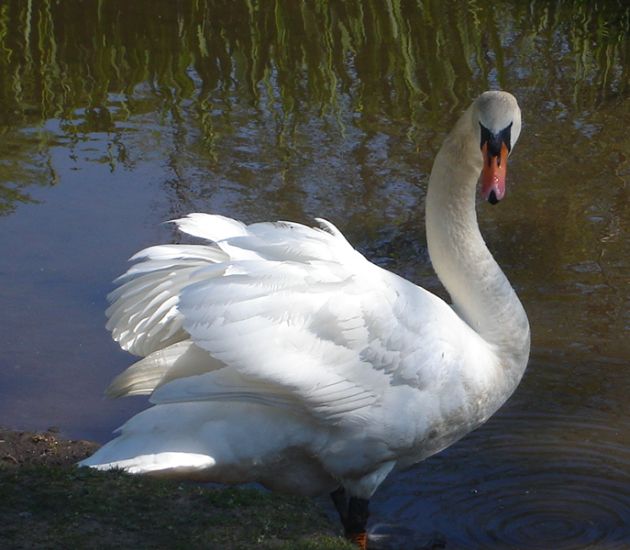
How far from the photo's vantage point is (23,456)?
4840 mm

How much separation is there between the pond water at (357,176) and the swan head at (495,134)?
1261 millimetres

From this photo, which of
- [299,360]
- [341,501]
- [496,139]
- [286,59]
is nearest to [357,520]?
[341,501]

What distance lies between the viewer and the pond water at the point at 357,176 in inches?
199

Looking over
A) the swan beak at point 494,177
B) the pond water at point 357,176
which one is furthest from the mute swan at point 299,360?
the pond water at point 357,176

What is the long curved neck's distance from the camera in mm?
4582

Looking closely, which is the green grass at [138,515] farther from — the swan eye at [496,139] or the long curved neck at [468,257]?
the swan eye at [496,139]

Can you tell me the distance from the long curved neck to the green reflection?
3776mm

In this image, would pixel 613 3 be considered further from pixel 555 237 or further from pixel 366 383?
pixel 366 383

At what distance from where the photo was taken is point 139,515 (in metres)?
3.78

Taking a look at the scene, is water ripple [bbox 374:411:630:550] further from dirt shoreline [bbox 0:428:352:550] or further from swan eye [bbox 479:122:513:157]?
swan eye [bbox 479:122:513:157]

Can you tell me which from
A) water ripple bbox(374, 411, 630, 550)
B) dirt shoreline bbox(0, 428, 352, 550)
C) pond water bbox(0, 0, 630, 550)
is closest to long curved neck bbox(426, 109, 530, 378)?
water ripple bbox(374, 411, 630, 550)

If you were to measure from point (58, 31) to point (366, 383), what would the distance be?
7.19 m

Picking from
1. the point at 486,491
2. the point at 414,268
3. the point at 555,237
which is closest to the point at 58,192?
the point at 414,268

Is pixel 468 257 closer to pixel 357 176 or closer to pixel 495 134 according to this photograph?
pixel 495 134
